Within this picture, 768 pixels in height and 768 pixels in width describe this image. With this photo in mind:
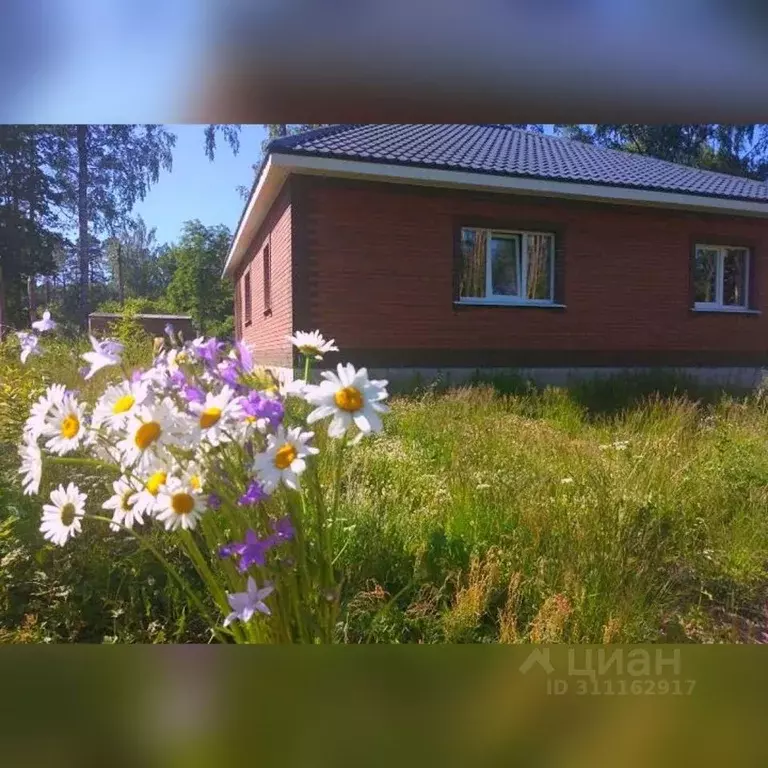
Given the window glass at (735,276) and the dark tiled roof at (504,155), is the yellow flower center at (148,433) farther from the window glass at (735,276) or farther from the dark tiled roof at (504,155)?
the window glass at (735,276)

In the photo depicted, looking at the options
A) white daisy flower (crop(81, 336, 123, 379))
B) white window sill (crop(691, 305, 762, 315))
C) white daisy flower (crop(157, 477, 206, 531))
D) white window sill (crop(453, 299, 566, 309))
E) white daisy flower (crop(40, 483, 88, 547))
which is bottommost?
white daisy flower (crop(40, 483, 88, 547))

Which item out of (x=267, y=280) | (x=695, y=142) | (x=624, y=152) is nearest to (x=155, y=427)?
(x=267, y=280)

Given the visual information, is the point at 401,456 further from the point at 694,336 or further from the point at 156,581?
the point at 694,336

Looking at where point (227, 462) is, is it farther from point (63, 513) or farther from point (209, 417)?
point (63, 513)

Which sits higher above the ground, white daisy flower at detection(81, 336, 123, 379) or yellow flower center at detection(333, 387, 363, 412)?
white daisy flower at detection(81, 336, 123, 379)

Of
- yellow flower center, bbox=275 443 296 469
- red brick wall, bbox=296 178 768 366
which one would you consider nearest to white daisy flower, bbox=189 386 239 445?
yellow flower center, bbox=275 443 296 469

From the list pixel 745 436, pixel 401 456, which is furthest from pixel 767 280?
pixel 401 456

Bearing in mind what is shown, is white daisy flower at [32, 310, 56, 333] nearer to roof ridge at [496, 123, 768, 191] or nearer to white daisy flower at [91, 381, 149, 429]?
white daisy flower at [91, 381, 149, 429]
